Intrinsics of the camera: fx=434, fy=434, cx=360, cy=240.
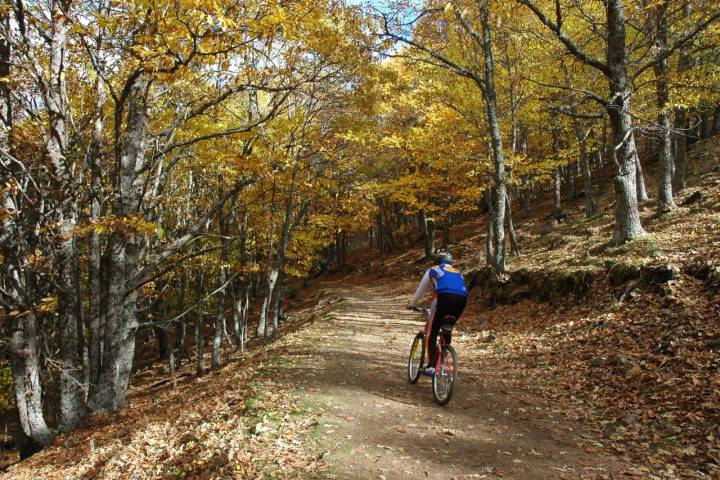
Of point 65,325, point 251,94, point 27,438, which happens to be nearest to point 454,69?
point 251,94

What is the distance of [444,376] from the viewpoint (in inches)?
260

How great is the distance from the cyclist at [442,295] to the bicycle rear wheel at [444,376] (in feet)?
0.54

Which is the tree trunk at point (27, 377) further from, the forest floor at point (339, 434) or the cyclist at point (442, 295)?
the cyclist at point (442, 295)

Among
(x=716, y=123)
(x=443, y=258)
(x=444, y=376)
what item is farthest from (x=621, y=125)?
(x=716, y=123)

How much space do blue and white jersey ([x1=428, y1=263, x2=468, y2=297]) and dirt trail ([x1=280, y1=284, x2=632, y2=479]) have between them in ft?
5.72

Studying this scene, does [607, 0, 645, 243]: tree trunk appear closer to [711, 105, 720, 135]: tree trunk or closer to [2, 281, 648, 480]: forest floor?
[2, 281, 648, 480]: forest floor

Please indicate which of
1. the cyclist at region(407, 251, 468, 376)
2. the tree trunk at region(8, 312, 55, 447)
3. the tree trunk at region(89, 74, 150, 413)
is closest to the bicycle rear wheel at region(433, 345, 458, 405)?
the cyclist at region(407, 251, 468, 376)

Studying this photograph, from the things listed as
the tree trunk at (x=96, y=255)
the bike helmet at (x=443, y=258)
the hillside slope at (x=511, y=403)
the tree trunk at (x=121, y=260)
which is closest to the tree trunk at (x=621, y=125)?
the hillside slope at (x=511, y=403)

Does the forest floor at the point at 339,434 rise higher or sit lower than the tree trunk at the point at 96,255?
lower

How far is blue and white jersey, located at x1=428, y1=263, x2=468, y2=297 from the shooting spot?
6.54 m

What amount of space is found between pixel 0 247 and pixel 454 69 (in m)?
12.7

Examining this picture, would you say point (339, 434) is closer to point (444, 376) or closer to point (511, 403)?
point (444, 376)

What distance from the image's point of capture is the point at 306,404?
21.4 ft

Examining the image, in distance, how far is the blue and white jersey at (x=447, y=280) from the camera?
21.5 ft
